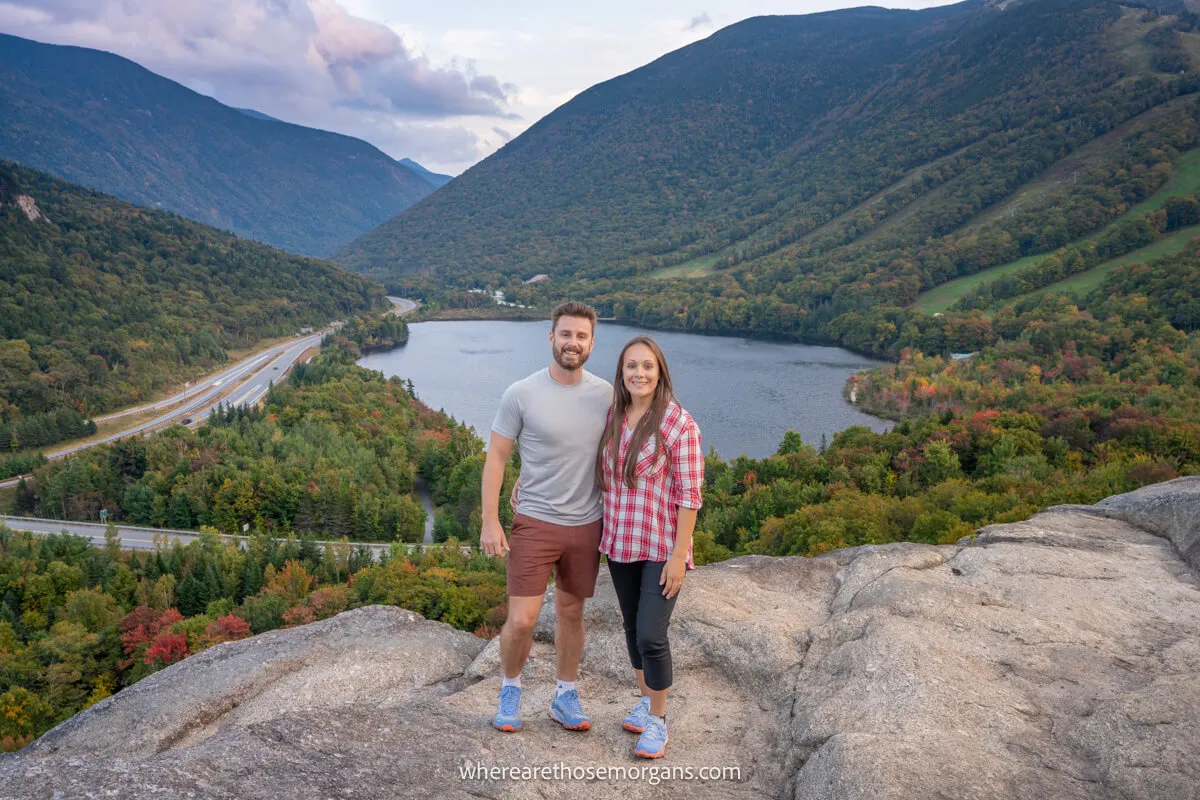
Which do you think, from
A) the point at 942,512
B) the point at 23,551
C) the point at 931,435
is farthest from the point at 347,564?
the point at 931,435

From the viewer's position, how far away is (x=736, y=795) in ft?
18.3

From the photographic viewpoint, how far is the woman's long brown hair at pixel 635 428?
571 centimetres

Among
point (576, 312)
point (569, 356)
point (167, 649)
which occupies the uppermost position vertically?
→ point (576, 312)

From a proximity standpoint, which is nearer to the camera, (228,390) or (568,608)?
(568,608)

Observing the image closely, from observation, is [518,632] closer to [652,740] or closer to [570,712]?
[570,712]

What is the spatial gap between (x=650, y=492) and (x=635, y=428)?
0.53 m

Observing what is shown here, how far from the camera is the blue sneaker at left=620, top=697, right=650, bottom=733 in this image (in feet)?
20.7

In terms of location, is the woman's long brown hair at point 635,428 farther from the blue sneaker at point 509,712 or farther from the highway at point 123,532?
the highway at point 123,532

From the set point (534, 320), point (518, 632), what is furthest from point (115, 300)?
point (518, 632)

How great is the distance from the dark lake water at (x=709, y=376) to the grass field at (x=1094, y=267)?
21.8 meters

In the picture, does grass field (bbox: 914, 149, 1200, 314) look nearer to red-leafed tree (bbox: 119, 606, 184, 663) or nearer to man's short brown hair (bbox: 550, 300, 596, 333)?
red-leafed tree (bbox: 119, 606, 184, 663)

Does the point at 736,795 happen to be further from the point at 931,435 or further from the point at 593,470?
the point at 931,435

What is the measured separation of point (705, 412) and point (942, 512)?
50383 mm

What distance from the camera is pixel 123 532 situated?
5194 cm
